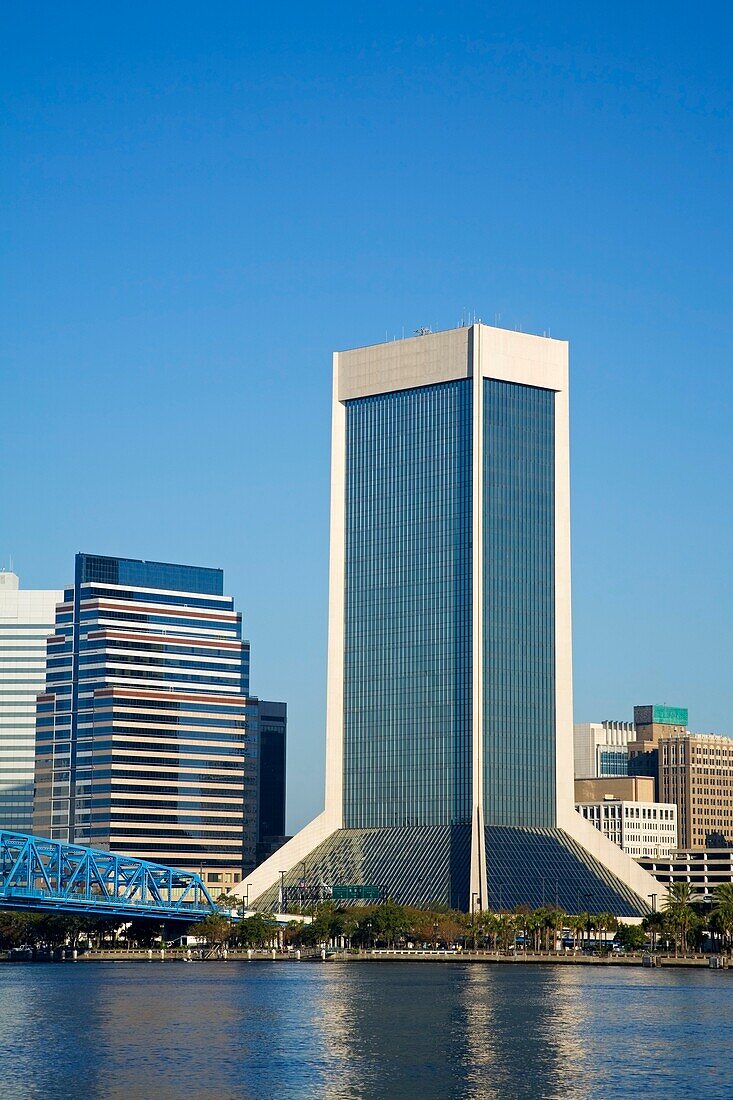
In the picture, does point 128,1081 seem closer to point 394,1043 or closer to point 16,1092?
point 16,1092

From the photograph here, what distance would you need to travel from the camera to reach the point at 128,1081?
12000 centimetres

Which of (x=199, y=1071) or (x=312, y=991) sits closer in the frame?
(x=199, y=1071)

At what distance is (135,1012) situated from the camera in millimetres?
169625

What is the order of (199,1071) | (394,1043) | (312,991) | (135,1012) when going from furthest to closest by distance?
1. (312,991)
2. (135,1012)
3. (394,1043)
4. (199,1071)

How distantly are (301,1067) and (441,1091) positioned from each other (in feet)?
50.0

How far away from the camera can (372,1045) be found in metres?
140

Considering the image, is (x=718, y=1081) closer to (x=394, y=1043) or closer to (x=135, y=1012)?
(x=394, y=1043)

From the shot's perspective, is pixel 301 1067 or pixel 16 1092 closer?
pixel 16 1092

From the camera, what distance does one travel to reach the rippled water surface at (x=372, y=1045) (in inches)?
4673

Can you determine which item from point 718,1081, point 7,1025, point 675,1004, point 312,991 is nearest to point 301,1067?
point 718,1081

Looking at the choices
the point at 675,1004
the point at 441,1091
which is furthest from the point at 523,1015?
the point at 441,1091

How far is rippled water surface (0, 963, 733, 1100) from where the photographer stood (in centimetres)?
11869

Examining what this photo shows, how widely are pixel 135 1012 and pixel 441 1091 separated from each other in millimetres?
58818

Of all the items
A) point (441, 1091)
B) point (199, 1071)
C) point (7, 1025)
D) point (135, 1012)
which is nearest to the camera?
point (441, 1091)
